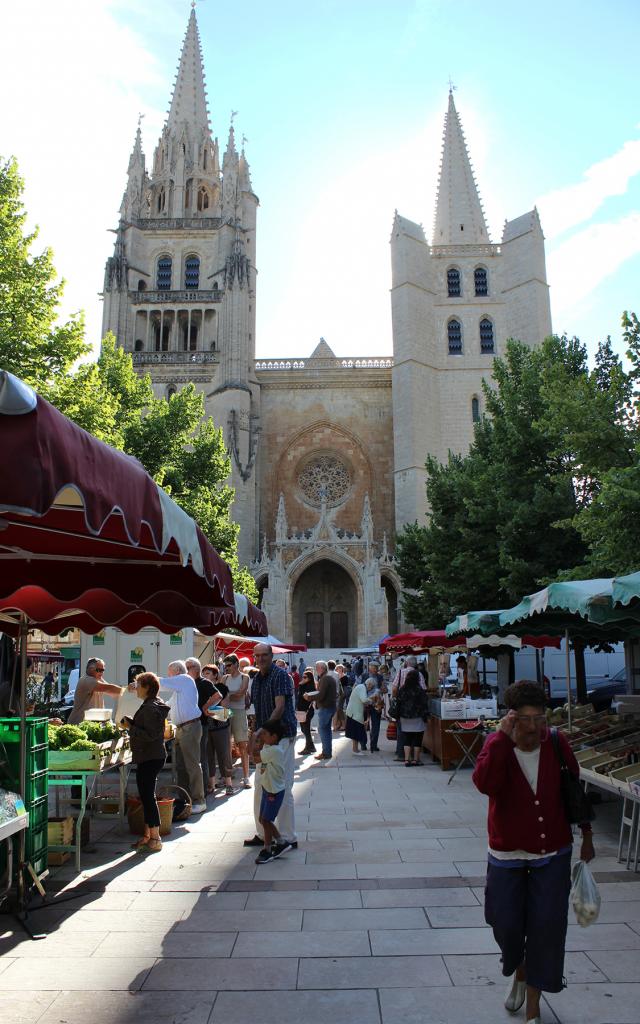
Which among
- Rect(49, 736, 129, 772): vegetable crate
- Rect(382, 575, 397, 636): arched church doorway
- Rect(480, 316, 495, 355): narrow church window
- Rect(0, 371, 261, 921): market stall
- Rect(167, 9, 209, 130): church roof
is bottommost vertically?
Rect(49, 736, 129, 772): vegetable crate

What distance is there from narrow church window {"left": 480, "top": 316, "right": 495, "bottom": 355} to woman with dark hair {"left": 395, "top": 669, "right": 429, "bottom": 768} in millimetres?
28650

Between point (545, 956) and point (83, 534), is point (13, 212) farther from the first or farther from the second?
point (545, 956)

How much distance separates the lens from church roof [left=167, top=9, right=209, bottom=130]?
44.9 meters

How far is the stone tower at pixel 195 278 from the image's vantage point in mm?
34688

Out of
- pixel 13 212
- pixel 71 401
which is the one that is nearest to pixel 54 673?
pixel 71 401

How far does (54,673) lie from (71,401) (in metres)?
10.4

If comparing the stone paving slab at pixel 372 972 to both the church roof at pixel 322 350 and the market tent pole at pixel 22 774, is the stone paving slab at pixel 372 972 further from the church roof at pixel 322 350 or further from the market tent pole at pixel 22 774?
the church roof at pixel 322 350

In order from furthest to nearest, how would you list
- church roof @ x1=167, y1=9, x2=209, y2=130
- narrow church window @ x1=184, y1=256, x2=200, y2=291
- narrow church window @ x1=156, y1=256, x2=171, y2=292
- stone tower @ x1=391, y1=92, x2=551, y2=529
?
1. church roof @ x1=167, y1=9, x2=209, y2=130
2. narrow church window @ x1=184, y1=256, x2=200, y2=291
3. narrow church window @ x1=156, y1=256, x2=171, y2=292
4. stone tower @ x1=391, y1=92, x2=551, y2=529

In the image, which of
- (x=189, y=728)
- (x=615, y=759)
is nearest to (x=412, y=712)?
(x=189, y=728)

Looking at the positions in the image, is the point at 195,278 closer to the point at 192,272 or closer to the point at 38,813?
the point at 192,272

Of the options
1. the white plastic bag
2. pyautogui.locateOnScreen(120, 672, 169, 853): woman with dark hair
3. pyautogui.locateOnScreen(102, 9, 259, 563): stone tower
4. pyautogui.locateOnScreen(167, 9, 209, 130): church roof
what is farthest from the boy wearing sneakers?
pyautogui.locateOnScreen(167, 9, 209, 130): church roof

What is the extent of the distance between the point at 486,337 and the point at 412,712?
29.6 metres

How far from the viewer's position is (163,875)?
17.9 ft

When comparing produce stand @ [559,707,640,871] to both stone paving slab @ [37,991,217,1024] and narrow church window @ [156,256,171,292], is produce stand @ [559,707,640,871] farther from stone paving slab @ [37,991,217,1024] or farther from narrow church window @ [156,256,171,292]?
narrow church window @ [156,256,171,292]
